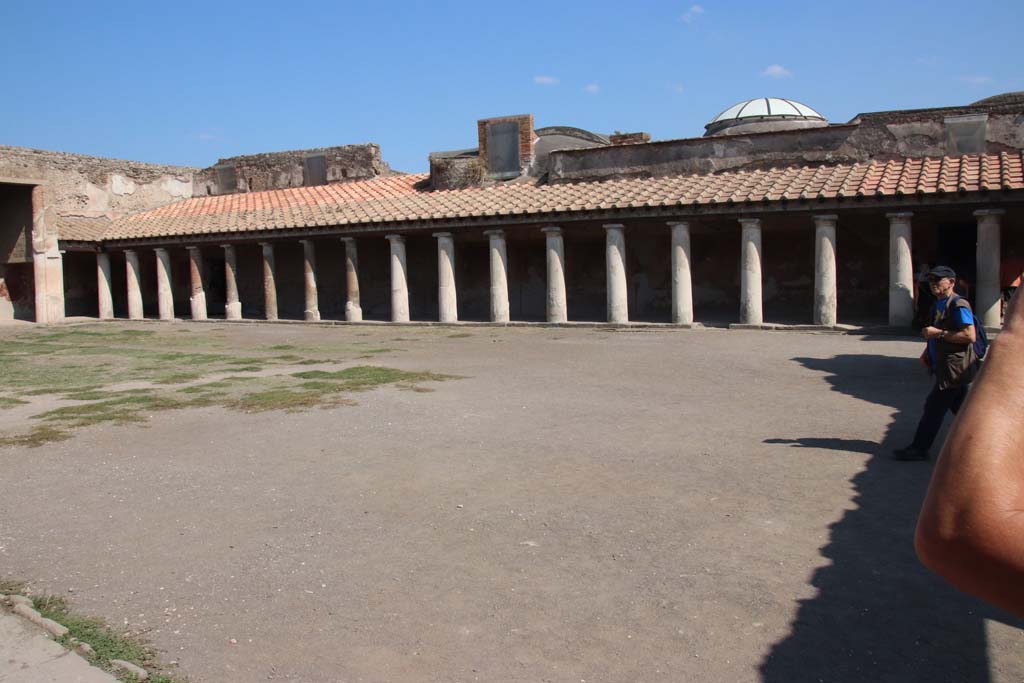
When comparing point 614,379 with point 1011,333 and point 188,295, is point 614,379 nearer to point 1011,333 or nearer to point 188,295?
point 1011,333

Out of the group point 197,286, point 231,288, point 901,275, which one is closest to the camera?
point 901,275

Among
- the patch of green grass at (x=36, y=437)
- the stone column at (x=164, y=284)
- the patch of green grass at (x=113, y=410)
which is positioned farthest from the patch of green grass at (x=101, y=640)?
the stone column at (x=164, y=284)

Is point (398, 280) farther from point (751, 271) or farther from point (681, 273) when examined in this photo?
point (751, 271)

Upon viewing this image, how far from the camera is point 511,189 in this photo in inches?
813

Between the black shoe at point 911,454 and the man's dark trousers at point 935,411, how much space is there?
22 mm

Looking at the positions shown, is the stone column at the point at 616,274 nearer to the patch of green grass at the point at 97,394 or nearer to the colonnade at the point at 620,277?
the colonnade at the point at 620,277

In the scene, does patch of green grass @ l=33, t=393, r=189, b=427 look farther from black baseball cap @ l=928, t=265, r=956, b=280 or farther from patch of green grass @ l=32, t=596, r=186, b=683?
black baseball cap @ l=928, t=265, r=956, b=280

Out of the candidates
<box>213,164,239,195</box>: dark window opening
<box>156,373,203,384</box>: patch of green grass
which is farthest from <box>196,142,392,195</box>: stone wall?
<box>156,373,203,384</box>: patch of green grass

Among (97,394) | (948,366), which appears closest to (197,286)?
(97,394)

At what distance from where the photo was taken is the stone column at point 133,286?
24828mm

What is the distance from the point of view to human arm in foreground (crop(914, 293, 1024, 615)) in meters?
1.05

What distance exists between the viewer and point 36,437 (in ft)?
24.5

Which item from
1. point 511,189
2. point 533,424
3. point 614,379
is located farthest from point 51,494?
point 511,189

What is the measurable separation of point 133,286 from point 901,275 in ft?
68.1
